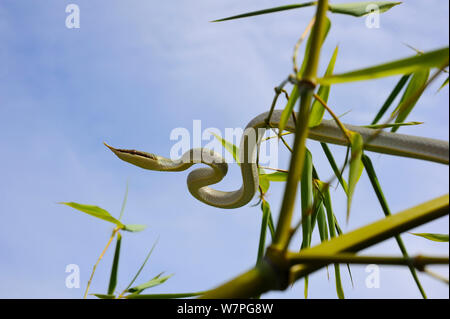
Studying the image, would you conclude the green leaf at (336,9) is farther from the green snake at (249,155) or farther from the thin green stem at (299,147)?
the thin green stem at (299,147)

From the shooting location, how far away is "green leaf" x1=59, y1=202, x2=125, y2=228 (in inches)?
32.8

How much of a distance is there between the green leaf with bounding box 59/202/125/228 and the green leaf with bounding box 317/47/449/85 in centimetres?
49

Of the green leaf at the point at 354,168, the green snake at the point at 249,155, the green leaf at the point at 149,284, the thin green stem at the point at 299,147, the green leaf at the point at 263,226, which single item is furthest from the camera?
the green leaf at the point at 263,226

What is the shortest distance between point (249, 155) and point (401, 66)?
98 centimetres

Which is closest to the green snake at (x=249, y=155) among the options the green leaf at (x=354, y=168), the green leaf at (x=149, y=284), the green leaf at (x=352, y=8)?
the green leaf at (x=354, y=168)

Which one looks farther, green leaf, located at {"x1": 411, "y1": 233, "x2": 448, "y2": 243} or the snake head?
the snake head

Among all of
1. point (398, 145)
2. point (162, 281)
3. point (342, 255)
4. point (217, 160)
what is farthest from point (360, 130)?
point (342, 255)

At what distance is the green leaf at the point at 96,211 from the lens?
833 millimetres

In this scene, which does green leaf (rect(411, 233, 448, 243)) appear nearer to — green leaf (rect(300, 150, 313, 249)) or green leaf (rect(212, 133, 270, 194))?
green leaf (rect(300, 150, 313, 249))

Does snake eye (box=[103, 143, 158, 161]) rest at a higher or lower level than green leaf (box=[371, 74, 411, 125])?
higher

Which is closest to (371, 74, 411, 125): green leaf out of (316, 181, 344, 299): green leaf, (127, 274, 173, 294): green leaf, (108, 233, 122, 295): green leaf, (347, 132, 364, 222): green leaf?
(316, 181, 344, 299): green leaf

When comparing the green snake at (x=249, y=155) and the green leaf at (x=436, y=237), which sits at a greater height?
the green snake at (x=249, y=155)

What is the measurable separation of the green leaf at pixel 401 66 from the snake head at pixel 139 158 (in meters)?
1.45
